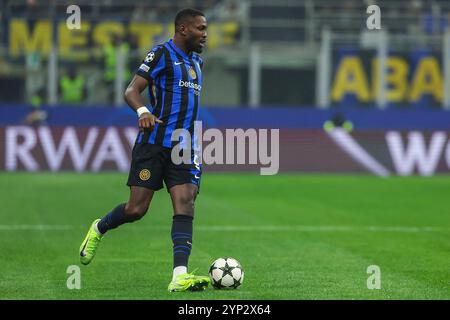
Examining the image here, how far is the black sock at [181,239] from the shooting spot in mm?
8648

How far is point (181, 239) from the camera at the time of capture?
28.7 feet

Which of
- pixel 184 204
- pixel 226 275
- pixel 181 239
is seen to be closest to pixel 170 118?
pixel 184 204

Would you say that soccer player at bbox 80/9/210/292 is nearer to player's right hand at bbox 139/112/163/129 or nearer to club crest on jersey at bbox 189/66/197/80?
club crest on jersey at bbox 189/66/197/80

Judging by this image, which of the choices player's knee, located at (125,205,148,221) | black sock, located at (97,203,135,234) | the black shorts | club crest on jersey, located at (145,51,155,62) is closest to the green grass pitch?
black sock, located at (97,203,135,234)

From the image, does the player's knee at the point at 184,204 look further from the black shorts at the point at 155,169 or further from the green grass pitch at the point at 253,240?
the green grass pitch at the point at 253,240

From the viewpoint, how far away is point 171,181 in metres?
8.90

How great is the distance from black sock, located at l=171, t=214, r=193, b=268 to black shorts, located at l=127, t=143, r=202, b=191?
0.31m

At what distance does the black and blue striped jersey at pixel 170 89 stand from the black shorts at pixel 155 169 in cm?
8

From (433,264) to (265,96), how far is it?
24226mm

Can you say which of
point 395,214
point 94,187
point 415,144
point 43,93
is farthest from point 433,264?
point 43,93

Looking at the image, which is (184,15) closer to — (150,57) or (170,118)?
(150,57)

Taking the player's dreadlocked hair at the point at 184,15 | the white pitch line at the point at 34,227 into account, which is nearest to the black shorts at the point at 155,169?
the player's dreadlocked hair at the point at 184,15

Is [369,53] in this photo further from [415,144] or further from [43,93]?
[43,93]
